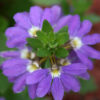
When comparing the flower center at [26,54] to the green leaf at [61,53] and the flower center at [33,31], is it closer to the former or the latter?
the flower center at [33,31]

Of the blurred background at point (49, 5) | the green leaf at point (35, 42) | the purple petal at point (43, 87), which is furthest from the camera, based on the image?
the blurred background at point (49, 5)

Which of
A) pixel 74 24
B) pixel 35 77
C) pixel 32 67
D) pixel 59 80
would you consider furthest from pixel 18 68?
pixel 74 24

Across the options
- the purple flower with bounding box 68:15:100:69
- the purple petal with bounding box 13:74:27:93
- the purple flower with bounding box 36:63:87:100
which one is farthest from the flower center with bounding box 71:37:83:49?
the purple petal with bounding box 13:74:27:93

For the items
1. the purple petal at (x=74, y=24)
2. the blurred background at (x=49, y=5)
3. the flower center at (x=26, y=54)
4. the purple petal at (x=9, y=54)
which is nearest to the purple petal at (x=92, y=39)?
the purple petal at (x=74, y=24)

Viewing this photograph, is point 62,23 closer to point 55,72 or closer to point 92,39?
point 92,39

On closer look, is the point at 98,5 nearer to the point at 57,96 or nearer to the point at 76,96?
the point at 76,96

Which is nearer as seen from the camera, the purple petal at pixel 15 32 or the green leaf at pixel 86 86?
the purple petal at pixel 15 32
